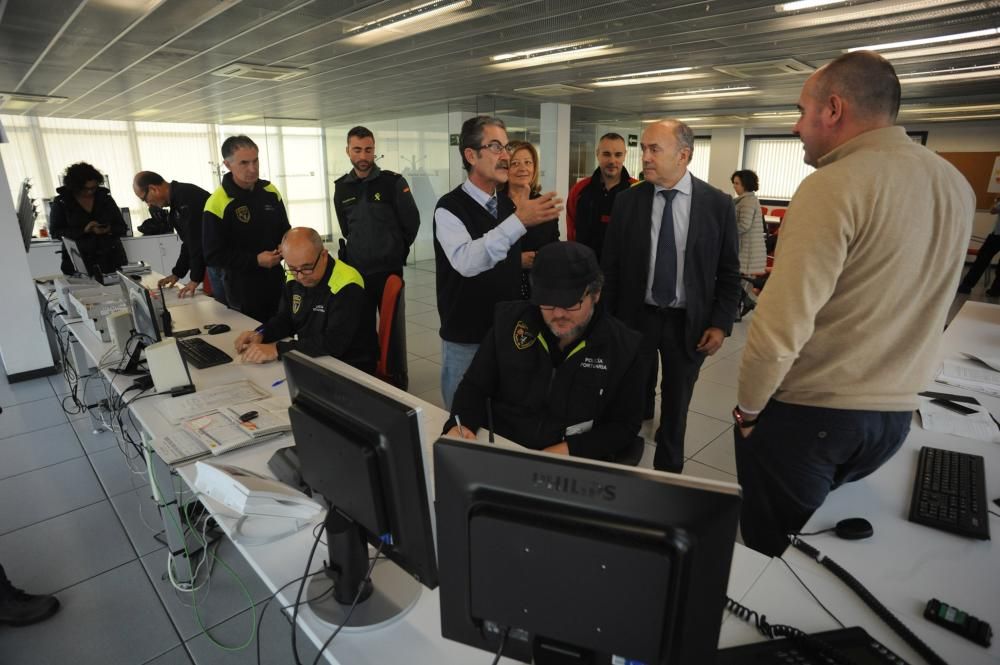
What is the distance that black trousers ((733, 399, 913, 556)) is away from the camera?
4.52 ft

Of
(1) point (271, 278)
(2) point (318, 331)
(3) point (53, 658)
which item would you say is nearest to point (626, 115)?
(1) point (271, 278)

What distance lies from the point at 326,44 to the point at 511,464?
17.4 feet

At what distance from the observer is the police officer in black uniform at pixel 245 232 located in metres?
3.24

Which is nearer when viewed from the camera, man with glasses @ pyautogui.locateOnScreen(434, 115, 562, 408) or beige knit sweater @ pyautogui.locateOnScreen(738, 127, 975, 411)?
beige knit sweater @ pyautogui.locateOnScreen(738, 127, 975, 411)

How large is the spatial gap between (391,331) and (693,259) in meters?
1.36

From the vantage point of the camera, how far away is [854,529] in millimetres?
1247

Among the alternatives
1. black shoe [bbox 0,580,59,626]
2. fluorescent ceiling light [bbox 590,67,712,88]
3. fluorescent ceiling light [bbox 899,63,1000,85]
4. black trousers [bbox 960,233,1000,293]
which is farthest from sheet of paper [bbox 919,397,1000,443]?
black trousers [bbox 960,233,1000,293]

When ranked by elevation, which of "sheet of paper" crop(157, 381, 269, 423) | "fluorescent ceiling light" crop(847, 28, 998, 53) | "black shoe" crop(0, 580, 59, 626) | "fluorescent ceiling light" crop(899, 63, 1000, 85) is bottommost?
"black shoe" crop(0, 580, 59, 626)

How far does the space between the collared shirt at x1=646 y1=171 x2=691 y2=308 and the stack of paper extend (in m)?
1.06

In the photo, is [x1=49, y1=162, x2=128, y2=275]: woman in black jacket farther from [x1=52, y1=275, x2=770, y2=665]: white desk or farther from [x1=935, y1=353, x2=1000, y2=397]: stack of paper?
[x1=935, y1=353, x2=1000, y2=397]: stack of paper

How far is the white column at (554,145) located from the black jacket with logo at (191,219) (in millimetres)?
5832

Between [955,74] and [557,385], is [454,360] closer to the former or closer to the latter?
[557,385]

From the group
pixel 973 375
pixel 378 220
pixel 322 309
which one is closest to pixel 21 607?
pixel 322 309

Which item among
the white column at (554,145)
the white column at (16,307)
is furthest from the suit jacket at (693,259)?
the white column at (554,145)
